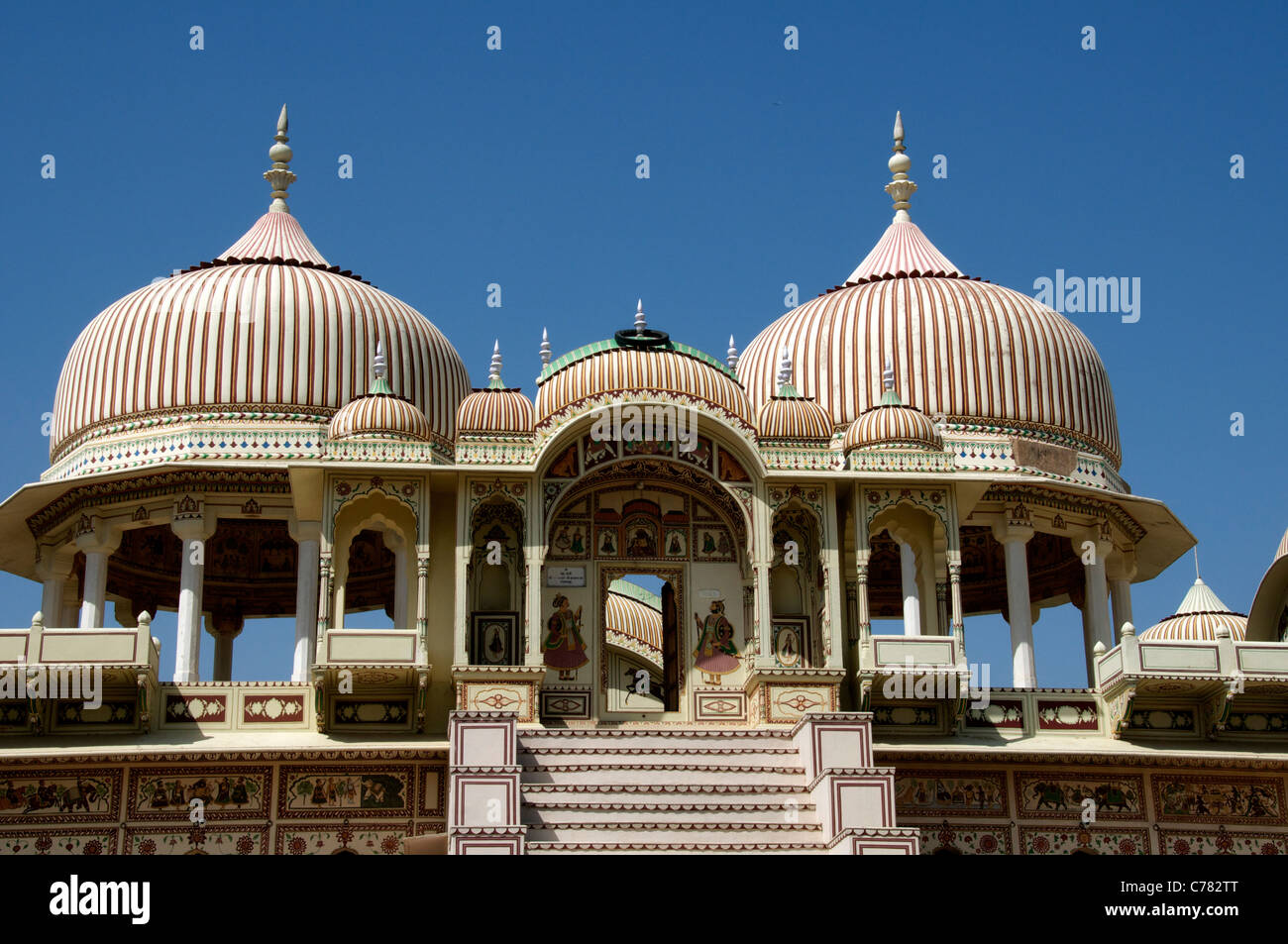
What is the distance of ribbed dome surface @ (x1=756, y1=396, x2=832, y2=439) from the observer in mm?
29859

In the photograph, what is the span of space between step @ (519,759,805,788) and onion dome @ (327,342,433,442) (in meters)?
6.08

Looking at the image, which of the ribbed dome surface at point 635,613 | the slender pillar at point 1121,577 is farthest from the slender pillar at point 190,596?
the slender pillar at point 1121,577

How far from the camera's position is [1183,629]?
4075 centimetres

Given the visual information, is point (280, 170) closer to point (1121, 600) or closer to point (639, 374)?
point (639, 374)

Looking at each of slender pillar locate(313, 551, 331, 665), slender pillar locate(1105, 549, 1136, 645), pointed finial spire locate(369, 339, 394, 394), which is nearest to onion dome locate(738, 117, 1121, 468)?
slender pillar locate(1105, 549, 1136, 645)

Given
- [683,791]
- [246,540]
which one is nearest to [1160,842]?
[683,791]

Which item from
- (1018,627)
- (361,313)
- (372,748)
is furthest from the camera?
(361,313)

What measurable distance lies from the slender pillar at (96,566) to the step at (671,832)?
35.4 feet

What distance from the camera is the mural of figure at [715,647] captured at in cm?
2961

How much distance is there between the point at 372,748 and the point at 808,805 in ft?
19.9

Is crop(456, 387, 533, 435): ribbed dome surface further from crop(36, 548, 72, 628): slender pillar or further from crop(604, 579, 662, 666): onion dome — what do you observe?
crop(604, 579, 662, 666): onion dome

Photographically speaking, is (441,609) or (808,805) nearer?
(808,805)

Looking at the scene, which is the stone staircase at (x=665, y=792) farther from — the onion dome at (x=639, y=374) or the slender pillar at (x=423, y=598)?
the onion dome at (x=639, y=374)

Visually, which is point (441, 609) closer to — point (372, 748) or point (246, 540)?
point (372, 748)
